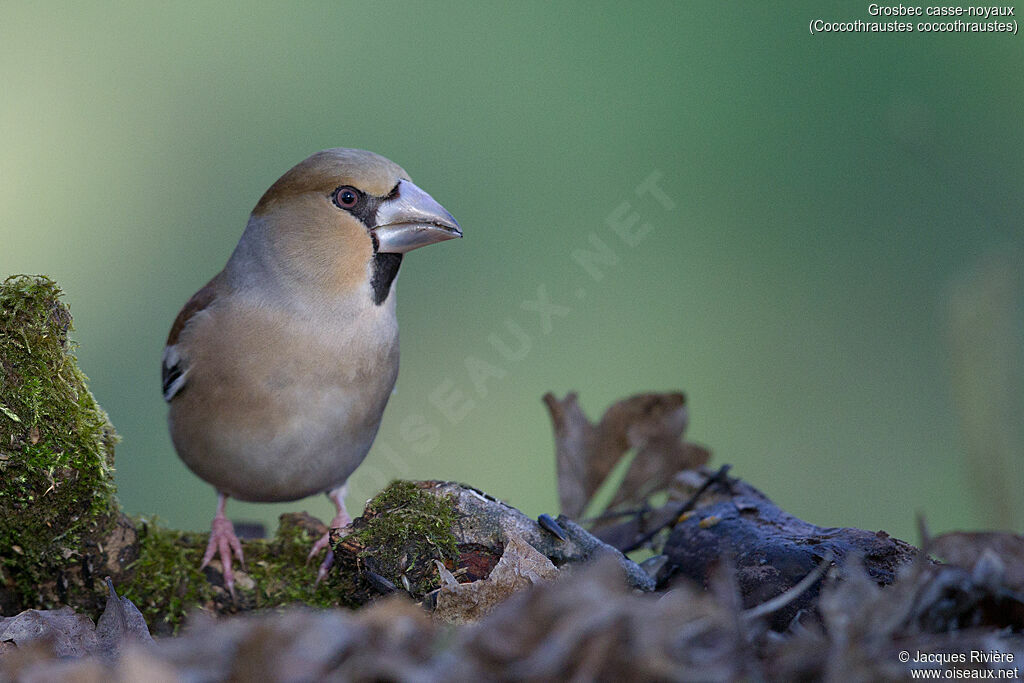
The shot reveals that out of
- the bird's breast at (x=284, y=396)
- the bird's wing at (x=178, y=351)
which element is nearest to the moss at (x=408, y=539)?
the bird's breast at (x=284, y=396)

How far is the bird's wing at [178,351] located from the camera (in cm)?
414

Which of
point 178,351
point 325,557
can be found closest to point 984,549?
point 325,557

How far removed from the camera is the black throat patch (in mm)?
3957

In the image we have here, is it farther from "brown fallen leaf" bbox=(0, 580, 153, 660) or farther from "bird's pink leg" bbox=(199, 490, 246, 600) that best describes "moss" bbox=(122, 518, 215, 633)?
"brown fallen leaf" bbox=(0, 580, 153, 660)

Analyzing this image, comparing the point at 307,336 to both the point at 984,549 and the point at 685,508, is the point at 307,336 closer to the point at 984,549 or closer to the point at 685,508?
the point at 685,508

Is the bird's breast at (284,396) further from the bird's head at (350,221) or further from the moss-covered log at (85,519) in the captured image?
the moss-covered log at (85,519)

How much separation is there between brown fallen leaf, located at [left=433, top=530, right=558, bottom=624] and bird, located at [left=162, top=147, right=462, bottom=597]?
1.75 meters

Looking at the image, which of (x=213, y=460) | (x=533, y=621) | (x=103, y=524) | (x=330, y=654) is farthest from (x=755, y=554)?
(x=213, y=460)

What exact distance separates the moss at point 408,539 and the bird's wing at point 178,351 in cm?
199

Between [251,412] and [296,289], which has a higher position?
[296,289]

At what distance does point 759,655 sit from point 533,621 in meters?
0.40

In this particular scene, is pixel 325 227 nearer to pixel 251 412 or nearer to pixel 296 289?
pixel 296 289

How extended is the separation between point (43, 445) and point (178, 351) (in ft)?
5.61

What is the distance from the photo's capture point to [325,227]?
3902mm
